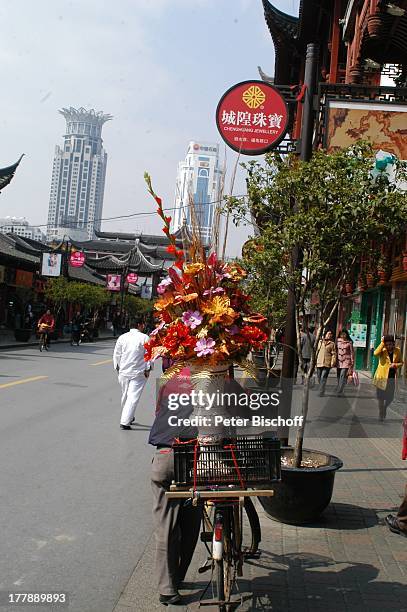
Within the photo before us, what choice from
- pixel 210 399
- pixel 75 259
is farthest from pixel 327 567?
pixel 75 259

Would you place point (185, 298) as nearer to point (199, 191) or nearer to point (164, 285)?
point (164, 285)

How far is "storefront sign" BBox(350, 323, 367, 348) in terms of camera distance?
1958 centimetres

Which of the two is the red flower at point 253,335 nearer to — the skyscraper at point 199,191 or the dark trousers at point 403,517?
the skyscraper at point 199,191

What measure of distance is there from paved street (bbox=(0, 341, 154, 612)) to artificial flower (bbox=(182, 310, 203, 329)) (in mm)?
1770

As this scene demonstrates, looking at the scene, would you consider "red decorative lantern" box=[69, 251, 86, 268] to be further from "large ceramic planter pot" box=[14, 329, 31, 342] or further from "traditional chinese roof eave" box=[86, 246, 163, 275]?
"traditional chinese roof eave" box=[86, 246, 163, 275]

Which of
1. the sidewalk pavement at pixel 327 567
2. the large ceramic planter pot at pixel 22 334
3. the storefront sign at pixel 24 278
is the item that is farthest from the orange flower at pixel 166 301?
the storefront sign at pixel 24 278

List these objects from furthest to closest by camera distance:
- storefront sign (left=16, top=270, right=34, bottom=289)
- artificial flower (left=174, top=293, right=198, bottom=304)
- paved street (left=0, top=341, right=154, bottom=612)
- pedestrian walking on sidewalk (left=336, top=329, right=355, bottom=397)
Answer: storefront sign (left=16, top=270, right=34, bottom=289) < pedestrian walking on sidewalk (left=336, top=329, right=355, bottom=397) < paved street (left=0, top=341, right=154, bottom=612) < artificial flower (left=174, top=293, right=198, bottom=304)

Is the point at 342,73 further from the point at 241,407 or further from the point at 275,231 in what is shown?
the point at 241,407

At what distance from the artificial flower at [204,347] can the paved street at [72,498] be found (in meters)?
1.63

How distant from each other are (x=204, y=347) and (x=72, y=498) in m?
2.94

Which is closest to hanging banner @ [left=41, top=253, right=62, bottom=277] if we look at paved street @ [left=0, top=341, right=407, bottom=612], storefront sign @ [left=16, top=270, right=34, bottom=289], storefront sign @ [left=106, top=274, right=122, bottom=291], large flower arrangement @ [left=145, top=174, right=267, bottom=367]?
storefront sign @ [left=16, top=270, right=34, bottom=289]

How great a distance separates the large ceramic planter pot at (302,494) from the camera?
17.5 ft

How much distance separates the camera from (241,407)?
4176 millimetres

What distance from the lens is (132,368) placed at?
10148 mm
